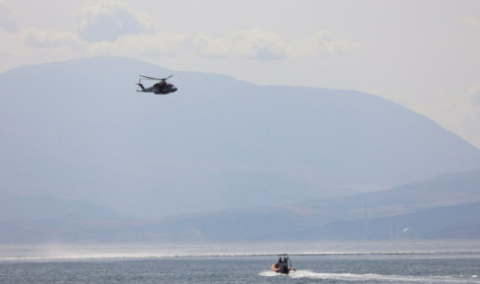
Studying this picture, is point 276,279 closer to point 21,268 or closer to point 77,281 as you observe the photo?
point 77,281

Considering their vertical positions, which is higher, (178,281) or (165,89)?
(165,89)

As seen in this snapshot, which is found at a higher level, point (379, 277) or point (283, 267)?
point (283, 267)

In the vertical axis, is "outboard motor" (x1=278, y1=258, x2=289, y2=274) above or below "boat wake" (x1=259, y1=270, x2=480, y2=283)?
above

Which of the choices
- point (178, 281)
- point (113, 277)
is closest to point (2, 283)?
point (113, 277)

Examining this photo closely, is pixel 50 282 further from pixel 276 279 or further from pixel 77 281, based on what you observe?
pixel 276 279

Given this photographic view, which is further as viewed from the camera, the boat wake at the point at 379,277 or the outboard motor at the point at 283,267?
the outboard motor at the point at 283,267

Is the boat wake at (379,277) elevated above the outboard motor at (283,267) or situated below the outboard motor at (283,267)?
below

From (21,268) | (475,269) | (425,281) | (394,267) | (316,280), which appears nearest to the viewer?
(425,281)

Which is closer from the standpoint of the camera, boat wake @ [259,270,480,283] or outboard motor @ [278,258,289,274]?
boat wake @ [259,270,480,283]

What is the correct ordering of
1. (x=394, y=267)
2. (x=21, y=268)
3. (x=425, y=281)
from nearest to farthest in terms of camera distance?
(x=425, y=281) < (x=394, y=267) < (x=21, y=268)

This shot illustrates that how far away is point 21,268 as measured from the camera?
194 m

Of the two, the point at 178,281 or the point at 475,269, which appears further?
the point at 475,269

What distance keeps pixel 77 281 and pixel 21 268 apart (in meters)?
51.8

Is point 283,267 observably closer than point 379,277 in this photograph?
No
